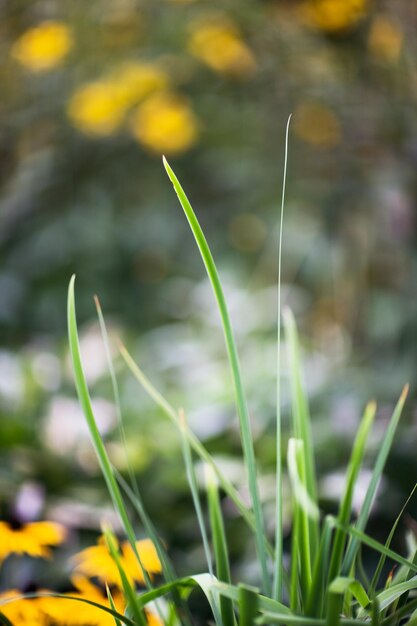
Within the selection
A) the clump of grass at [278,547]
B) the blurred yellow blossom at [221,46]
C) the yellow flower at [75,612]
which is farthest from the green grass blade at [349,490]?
the blurred yellow blossom at [221,46]

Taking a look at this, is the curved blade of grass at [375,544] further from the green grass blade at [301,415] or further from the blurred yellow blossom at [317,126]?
the blurred yellow blossom at [317,126]

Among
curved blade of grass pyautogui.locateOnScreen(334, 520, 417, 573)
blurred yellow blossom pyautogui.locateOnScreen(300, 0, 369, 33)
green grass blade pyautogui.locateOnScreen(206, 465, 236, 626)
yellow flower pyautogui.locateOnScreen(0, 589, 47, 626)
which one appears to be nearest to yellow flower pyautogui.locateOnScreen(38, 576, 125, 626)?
yellow flower pyautogui.locateOnScreen(0, 589, 47, 626)

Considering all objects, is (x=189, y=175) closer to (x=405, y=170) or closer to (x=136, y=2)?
(x=136, y=2)

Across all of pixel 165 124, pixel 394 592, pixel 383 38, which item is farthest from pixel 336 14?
pixel 394 592

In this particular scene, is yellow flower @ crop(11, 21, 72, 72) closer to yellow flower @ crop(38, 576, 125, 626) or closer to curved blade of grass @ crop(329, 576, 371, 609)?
yellow flower @ crop(38, 576, 125, 626)

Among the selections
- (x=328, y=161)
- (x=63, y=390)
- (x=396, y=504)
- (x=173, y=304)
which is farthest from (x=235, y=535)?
(x=328, y=161)

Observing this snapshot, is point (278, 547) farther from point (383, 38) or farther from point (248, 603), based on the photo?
point (383, 38)
